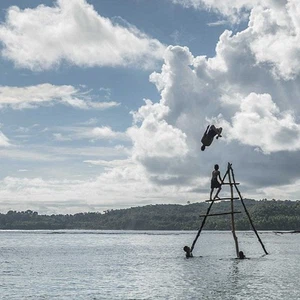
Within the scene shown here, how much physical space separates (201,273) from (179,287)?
11089mm

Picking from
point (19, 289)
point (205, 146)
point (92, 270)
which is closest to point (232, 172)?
point (92, 270)

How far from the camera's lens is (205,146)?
40156mm

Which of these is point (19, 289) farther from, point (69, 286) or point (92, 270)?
point (92, 270)

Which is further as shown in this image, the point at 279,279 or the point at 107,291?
the point at 279,279

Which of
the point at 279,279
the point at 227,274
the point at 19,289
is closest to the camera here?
the point at 19,289

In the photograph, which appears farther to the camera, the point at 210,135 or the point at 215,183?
the point at 215,183

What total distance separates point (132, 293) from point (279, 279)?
1539 centimetres

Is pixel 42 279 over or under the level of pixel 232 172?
under

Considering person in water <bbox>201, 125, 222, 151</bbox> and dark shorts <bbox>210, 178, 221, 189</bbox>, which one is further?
dark shorts <bbox>210, 178, 221, 189</bbox>

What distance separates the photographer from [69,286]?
4466 centimetres

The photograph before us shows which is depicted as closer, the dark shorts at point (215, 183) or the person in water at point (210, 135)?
the person in water at point (210, 135)

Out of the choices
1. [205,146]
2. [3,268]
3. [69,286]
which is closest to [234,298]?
[205,146]

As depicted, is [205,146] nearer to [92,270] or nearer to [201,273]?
[201,273]

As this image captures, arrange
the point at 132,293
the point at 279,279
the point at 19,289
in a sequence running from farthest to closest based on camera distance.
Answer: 1. the point at 279,279
2. the point at 19,289
3. the point at 132,293
